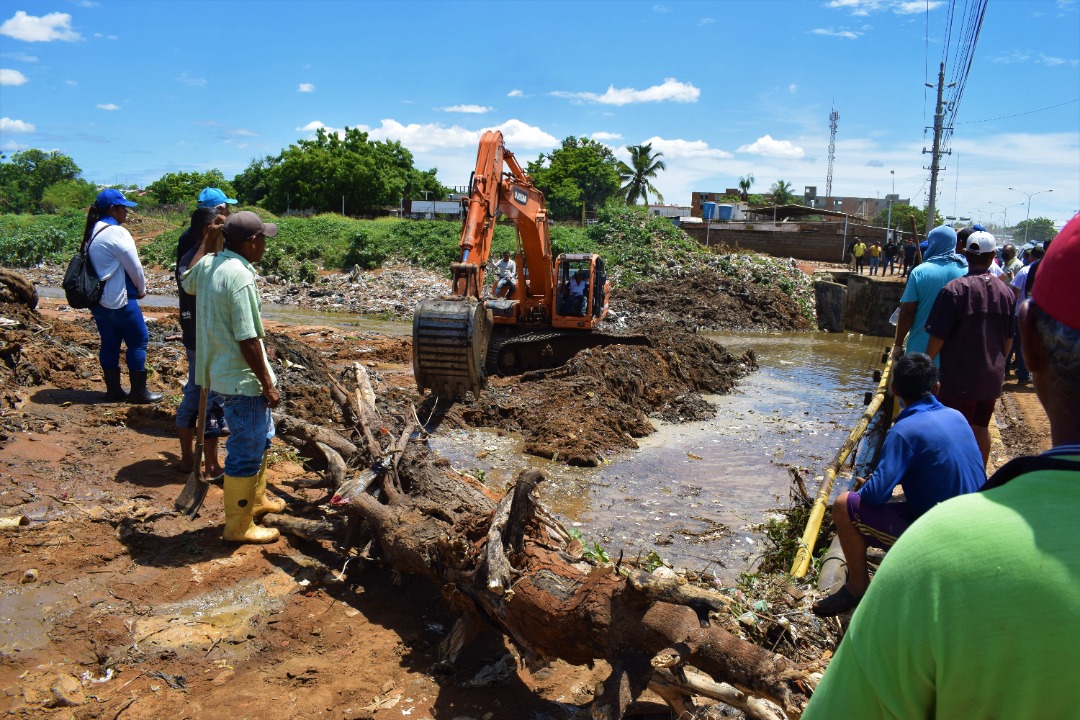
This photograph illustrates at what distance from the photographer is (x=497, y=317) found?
13531 mm

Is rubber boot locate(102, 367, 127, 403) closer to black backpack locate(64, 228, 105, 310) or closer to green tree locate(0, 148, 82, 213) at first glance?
black backpack locate(64, 228, 105, 310)

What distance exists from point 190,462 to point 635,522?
387cm

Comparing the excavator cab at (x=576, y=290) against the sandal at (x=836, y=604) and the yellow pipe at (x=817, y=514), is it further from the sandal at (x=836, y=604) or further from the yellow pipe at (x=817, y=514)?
the sandal at (x=836, y=604)

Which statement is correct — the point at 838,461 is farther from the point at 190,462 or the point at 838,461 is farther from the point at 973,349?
the point at 190,462

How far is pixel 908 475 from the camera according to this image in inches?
141

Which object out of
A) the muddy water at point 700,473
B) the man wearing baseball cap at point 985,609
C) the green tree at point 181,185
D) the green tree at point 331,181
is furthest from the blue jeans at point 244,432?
the green tree at point 181,185

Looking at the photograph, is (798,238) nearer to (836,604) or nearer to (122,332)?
(122,332)

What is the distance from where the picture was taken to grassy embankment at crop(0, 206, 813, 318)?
2866cm

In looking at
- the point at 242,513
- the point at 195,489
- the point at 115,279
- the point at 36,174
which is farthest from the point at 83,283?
the point at 36,174

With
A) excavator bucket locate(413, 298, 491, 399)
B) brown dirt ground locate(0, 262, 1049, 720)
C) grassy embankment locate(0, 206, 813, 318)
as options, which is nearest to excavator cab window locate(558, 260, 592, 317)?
excavator bucket locate(413, 298, 491, 399)

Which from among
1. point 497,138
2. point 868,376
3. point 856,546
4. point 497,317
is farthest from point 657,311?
point 856,546

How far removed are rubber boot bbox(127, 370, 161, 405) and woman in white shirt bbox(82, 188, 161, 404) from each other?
0.04ft

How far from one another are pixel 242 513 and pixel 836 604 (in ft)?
11.3

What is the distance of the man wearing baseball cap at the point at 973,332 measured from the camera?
5.16 metres
